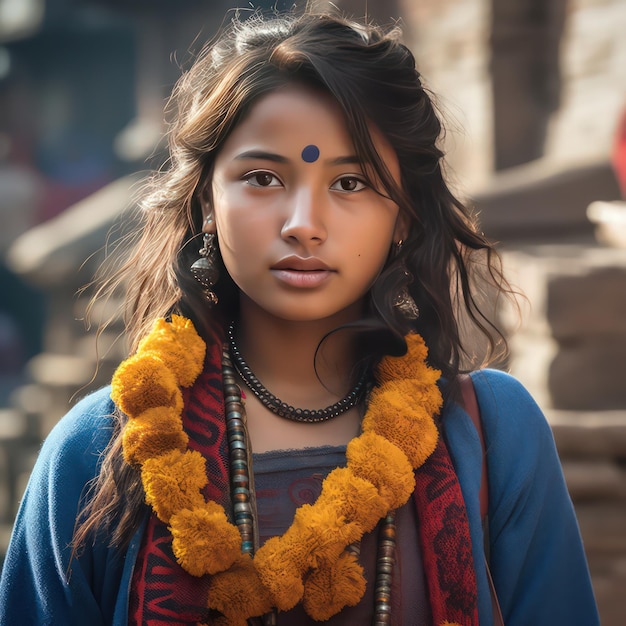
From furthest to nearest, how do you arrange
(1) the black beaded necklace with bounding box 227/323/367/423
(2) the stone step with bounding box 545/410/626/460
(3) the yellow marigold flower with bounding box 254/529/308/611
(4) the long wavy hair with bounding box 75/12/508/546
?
(2) the stone step with bounding box 545/410/626/460 < (1) the black beaded necklace with bounding box 227/323/367/423 < (4) the long wavy hair with bounding box 75/12/508/546 < (3) the yellow marigold flower with bounding box 254/529/308/611

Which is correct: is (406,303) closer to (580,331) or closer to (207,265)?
(207,265)

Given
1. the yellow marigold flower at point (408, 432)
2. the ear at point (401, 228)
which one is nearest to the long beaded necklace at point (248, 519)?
the yellow marigold flower at point (408, 432)

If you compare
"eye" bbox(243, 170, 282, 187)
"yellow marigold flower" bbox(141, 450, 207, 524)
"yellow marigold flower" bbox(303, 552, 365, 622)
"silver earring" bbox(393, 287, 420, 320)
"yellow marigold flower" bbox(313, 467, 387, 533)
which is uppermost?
"eye" bbox(243, 170, 282, 187)

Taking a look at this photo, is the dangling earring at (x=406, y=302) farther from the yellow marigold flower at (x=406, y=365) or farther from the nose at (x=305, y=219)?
the nose at (x=305, y=219)

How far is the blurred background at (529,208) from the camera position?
3.45 m

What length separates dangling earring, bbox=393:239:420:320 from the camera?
1874 mm

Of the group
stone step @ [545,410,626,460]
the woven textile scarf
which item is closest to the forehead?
the woven textile scarf

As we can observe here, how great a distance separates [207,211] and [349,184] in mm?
305

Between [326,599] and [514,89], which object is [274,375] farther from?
[514,89]

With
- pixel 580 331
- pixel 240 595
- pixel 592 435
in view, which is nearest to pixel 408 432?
pixel 240 595

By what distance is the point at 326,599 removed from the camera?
1637mm

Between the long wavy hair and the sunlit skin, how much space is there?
0.11 feet

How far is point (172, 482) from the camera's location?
5.49ft

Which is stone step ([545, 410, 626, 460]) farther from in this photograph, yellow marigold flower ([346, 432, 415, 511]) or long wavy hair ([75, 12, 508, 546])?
yellow marigold flower ([346, 432, 415, 511])
